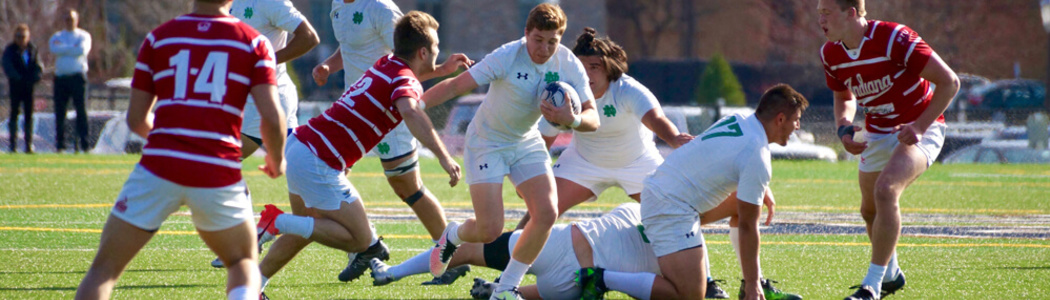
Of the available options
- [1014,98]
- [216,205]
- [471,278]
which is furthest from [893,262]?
[1014,98]

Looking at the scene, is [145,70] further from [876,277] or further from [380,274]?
[876,277]

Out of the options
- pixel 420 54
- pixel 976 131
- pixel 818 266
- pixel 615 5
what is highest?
pixel 420 54

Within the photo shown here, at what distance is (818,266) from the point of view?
727 centimetres

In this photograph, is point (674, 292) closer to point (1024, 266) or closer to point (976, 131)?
point (1024, 266)

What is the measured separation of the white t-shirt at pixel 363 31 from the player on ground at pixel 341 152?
162 centimetres

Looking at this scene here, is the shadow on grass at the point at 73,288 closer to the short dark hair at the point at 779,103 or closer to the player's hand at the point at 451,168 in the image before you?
the player's hand at the point at 451,168

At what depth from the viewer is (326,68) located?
716 cm

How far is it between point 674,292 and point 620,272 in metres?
0.28

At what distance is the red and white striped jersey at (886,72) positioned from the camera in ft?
19.9

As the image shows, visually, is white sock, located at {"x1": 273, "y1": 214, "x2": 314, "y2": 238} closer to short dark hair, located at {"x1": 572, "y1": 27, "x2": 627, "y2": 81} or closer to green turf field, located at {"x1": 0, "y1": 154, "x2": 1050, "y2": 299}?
green turf field, located at {"x1": 0, "y1": 154, "x2": 1050, "y2": 299}

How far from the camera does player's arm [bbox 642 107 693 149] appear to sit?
6418 mm

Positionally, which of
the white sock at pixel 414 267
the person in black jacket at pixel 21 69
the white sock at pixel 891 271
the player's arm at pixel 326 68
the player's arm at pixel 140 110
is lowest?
the person in black jacket at pixel 21 69

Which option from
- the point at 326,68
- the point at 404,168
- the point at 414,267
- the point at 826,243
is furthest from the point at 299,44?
the point at 826,243

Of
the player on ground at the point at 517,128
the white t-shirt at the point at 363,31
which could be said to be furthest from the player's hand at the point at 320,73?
the player on ground at the point at 517,128
